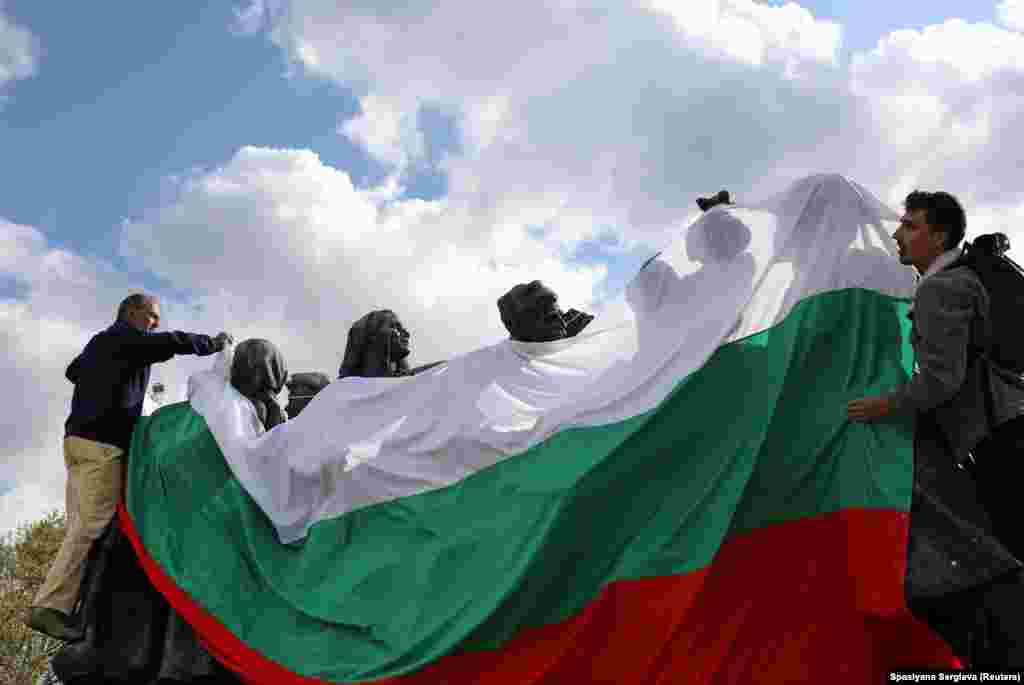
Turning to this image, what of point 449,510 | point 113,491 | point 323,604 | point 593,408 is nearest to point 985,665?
point 593,408

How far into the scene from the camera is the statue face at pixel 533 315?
5.38m

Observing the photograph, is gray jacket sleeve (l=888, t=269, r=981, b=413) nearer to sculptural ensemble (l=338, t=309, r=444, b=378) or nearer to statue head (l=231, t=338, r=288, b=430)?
sculptural ensemble (l=338, t=309, r=444, b=378)

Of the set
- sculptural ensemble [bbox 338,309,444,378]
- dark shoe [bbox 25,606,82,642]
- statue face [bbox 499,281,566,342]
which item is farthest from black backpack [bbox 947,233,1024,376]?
dark shoe [bbox 25,606,82,642]

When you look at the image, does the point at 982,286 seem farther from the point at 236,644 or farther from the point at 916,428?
the point at 236,644

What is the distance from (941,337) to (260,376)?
3662 millimetres

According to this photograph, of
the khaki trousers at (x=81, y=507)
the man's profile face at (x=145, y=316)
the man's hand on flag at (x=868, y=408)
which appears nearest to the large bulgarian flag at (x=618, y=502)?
the man's hand on flag at (x=868, y=408)

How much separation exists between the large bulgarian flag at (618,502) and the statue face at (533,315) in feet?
0.80

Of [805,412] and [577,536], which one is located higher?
[805,412]

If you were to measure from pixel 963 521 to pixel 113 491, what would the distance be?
4.08 metres

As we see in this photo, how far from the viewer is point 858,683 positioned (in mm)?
3469

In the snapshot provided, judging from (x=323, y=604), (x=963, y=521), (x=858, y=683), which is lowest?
(x=858, y=683)

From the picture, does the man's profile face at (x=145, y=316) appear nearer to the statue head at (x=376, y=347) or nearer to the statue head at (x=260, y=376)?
the statue head at (x=260, y=376)

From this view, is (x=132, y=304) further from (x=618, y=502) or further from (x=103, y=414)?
(x=618, y=502)

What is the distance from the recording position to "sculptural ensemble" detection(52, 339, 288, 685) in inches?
189
